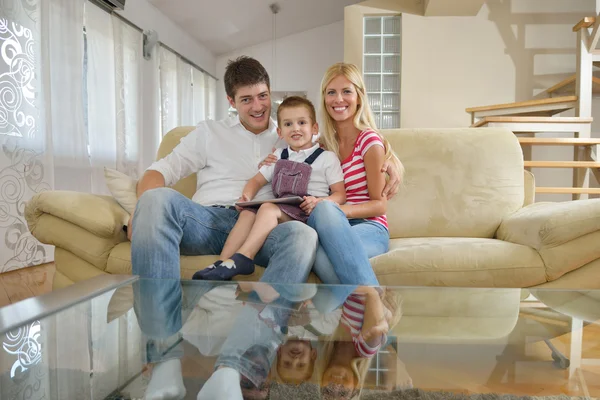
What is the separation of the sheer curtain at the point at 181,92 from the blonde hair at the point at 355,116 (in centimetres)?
422

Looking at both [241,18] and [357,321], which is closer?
[357,321]

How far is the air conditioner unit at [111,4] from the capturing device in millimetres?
4304

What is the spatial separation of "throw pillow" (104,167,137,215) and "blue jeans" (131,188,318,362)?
0.97ft

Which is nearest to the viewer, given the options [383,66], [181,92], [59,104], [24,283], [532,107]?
[24,283]

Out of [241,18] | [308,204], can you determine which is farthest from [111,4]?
[308,204]

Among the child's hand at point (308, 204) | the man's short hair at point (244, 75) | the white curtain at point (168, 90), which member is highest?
the white curtain at point (168, 90)

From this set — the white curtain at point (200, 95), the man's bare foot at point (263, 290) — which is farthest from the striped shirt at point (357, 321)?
the white curtain at point (200, 95)

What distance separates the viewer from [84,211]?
1.74 m

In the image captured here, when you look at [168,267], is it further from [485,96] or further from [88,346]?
[485,96]

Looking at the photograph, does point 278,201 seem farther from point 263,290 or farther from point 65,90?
point 65,90

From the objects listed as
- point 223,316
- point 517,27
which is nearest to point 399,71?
point 517,27

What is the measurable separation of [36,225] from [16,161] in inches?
69.4

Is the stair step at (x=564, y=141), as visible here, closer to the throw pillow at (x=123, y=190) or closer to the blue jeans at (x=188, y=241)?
the blue jeans at (x=188, y=241)

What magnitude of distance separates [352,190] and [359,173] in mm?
67
